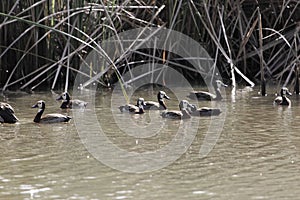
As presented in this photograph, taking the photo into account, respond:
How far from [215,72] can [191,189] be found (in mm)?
6054

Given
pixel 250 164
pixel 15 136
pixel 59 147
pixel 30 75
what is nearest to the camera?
pixel 250 164

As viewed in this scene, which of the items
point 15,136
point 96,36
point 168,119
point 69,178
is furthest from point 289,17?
point 69,178

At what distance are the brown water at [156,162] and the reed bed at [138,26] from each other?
1707 mm

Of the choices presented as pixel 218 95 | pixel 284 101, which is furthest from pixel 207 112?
pixel 218 95

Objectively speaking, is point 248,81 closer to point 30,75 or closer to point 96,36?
point 96,36

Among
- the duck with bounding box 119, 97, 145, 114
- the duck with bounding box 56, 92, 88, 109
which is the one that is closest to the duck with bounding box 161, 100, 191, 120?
the duck with bounding box 119, 97, 145, 114

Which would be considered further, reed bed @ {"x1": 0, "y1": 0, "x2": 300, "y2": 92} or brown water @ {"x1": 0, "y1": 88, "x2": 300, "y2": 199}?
reed bed @ {"x1": 0, "y1": 0, "x2": 300, "y2": 92}

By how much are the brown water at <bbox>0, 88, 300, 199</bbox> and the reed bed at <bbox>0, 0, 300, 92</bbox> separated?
67.2 inches

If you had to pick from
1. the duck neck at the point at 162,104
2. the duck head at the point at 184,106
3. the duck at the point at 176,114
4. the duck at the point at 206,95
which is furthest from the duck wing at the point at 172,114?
the duck at the point at 206,95

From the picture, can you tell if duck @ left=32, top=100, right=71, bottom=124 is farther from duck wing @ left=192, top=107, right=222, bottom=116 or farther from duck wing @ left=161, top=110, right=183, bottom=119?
duck wing @ left=192, top=107, right=222, bottom=116

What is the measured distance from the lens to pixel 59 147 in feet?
20.5

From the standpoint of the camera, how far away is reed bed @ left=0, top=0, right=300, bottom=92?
31.8 ft

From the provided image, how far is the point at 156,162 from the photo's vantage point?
18.7 ft

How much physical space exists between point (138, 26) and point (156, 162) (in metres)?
5.04
